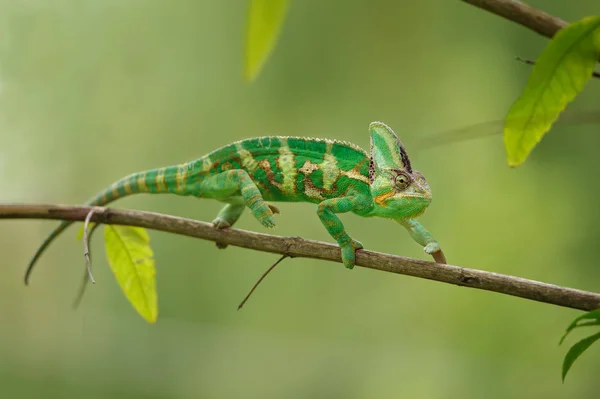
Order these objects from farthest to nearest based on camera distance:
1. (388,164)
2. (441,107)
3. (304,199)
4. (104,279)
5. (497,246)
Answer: (104,279) → (441,107) → (497,246) → (304,199) → (388,164)

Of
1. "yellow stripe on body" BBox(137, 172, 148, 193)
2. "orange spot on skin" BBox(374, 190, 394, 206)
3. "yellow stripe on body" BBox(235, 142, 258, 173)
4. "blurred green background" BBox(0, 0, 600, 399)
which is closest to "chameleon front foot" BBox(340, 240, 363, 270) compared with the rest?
"orange spot on skin" BBox(374, 190, 394, 206)

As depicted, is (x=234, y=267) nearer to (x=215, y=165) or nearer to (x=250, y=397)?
(x=250, y=397)

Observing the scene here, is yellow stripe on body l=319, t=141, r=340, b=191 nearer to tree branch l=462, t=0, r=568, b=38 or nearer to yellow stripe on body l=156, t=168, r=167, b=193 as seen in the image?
yellow stripe on body l=156, t=168, r=167, b=193

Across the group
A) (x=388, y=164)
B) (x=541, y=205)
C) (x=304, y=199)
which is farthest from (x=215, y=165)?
(x=541, y=205)

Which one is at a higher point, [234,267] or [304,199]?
[304,199]

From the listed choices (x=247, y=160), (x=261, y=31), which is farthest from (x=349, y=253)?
(x=261, y=31)

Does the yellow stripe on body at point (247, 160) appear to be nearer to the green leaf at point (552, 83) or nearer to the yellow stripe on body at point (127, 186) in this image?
the yellow stripe on body at point (127, 186)
